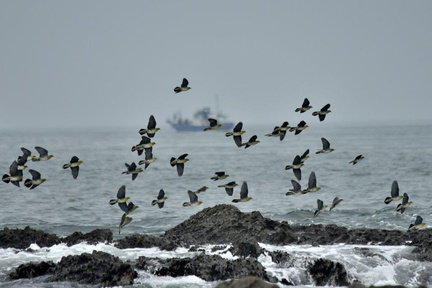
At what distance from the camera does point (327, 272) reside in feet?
74.7

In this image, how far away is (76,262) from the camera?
75.7 ft

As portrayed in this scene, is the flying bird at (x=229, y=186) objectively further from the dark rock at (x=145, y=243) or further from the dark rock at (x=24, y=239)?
the dark rock at (x=24, y=239)

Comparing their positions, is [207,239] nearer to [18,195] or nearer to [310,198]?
[310,198]

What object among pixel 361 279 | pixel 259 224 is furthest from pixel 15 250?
pixel 361 279

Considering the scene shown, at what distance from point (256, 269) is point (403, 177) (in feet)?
134

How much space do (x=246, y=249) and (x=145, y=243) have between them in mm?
3691

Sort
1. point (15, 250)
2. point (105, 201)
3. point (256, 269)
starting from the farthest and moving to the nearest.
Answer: point (105, 201) → point (15, 250) → point (256, 269)

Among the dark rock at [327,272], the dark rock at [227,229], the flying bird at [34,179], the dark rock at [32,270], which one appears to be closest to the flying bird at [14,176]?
the flying bird at [34,179]

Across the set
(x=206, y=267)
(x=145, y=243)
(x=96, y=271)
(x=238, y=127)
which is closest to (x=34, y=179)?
(x=145, y=243)

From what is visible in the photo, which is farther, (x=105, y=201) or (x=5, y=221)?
(x=105, y=201)

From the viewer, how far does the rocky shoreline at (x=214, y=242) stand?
22469mm

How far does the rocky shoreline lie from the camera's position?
73.7 feet

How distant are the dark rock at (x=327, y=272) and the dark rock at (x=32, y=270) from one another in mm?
7140

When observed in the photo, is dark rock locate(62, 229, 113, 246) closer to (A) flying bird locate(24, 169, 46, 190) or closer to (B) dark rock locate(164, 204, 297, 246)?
(B) dark rock locate(164, 204, 297, 246)
